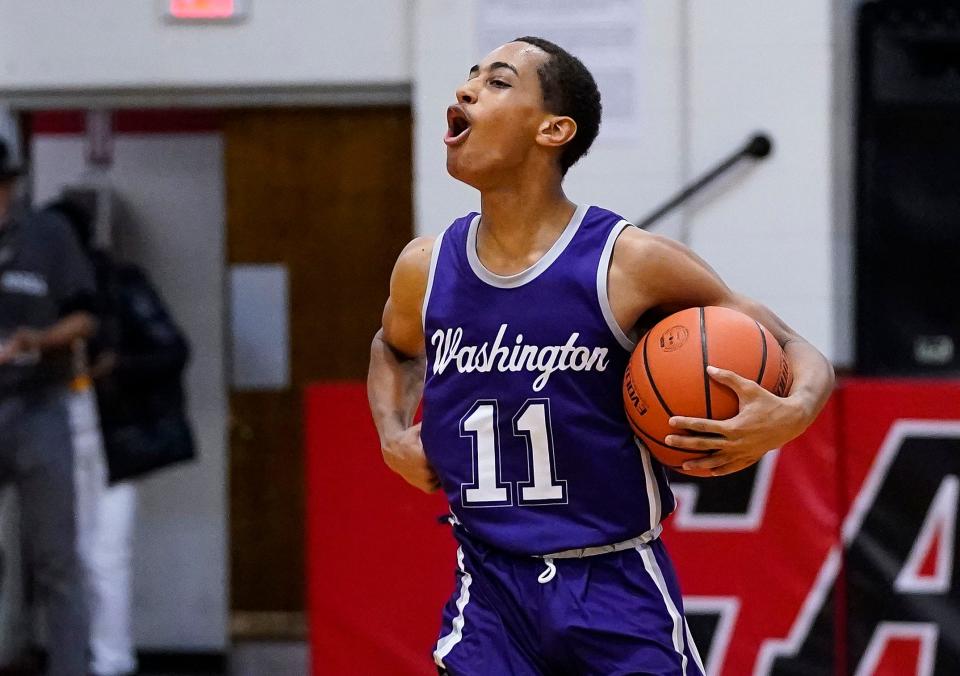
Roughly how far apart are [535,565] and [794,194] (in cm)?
362

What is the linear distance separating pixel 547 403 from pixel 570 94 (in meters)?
0.63

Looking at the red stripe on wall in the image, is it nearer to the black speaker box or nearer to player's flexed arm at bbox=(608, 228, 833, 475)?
the black speaker box

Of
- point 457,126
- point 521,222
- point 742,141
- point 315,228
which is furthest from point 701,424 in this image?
point 315,228

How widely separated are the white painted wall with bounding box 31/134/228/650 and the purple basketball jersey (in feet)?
14.0

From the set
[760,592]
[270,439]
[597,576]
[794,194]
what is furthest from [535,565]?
[270,439]

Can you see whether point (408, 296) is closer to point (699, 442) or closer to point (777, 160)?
point (699, 442)

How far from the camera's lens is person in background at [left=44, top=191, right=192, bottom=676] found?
Result: 6105 millimetres

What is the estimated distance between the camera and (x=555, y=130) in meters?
3.09

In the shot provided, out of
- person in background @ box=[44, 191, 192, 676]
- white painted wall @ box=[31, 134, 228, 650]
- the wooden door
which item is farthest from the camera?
white painted wall @ box=[31, 134, 228, 650]

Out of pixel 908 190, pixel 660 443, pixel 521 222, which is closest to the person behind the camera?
pixel 660 443

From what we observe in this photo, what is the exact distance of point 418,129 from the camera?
6.39 metres

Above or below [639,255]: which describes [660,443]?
below

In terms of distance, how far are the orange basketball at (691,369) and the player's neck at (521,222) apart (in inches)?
12.2

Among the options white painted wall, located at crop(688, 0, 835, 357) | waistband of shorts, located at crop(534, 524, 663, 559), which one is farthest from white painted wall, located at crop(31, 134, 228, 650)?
waistband of shorts, located at crop(534, 524, 663, 559)
